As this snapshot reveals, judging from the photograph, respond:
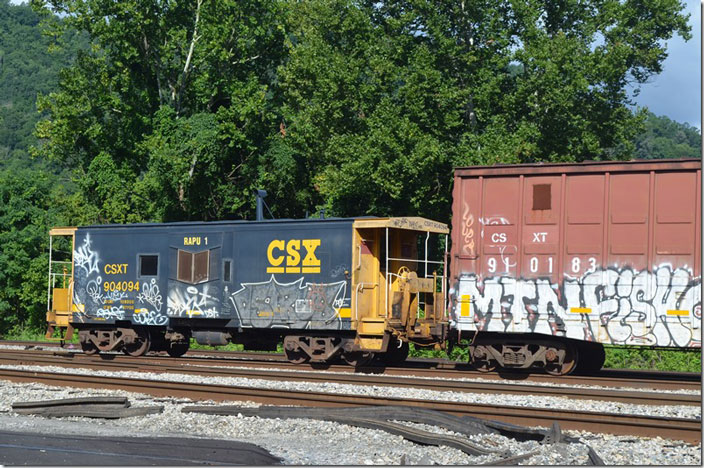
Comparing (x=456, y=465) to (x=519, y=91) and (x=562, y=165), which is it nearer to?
(x=562, y=165)

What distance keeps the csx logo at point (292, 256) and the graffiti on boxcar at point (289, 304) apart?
0.97 ft

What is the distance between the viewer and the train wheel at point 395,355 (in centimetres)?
1972

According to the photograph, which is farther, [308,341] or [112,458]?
[308,341]

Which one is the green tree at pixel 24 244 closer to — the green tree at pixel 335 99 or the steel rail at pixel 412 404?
the green tree at pixel 335 99

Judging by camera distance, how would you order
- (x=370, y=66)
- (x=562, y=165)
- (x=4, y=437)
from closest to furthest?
1. (x=4, y=437)
2. (x=562, y=165)
3. (x=370, y=66)

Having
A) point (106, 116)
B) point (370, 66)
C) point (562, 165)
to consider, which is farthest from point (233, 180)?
point (562, 165)

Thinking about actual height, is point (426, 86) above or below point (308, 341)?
above

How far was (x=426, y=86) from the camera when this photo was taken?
2881cm

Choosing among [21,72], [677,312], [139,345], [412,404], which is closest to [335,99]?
[139,345]

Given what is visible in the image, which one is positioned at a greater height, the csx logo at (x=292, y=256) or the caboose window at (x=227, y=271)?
the csx logo at (x=292, y=256)

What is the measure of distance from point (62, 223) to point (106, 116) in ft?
16.9

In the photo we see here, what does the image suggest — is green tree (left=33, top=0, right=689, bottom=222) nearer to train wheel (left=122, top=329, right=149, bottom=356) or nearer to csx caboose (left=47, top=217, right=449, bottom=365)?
csx caboose (left=47, top=217, right=449, bottom=365)

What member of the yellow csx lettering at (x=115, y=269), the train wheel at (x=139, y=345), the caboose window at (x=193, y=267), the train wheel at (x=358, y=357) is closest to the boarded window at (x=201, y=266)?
the caboose window at (x=193, y=267)

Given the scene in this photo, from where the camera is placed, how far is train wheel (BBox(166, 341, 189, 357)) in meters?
22.1
